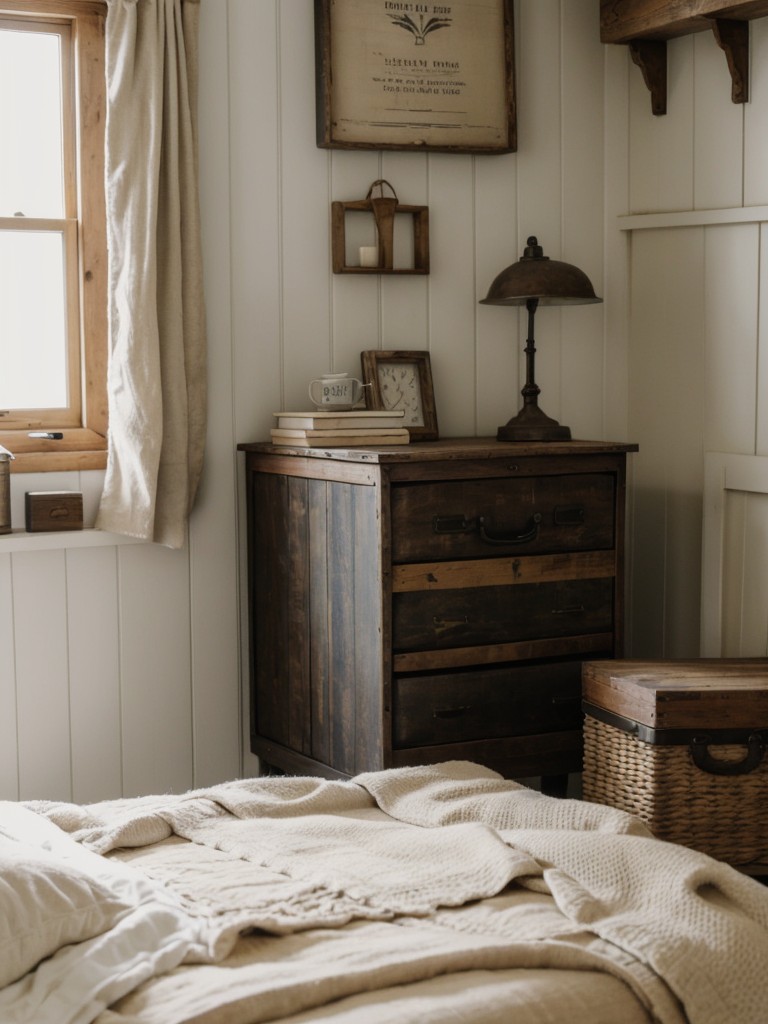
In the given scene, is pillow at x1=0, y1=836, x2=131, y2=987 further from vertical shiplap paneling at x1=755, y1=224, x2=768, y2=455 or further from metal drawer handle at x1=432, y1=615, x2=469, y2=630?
vertical shiplap paneling at x1=755, y1=224, x2=768, y2=455

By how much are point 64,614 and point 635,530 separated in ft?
5.20

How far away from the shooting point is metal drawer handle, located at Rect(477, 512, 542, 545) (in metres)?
2.73

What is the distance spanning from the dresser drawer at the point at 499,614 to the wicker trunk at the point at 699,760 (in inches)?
10.4

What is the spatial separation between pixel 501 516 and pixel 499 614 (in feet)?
0.69

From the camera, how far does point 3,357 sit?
304cm

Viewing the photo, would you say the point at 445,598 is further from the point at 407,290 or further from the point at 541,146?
the point at 541,146

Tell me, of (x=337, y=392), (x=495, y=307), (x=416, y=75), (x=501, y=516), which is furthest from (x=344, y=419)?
(x=416, y=75)

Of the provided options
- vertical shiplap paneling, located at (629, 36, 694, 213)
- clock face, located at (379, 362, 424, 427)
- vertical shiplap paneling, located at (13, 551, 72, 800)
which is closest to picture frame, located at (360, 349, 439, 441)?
clock face, located at (379, 362, 424, 427)

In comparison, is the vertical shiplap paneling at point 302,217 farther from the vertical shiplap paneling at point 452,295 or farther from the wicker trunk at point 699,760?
the wicker trunk at point 699,760

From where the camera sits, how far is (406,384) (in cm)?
332

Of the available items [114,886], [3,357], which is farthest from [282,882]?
[3,357]

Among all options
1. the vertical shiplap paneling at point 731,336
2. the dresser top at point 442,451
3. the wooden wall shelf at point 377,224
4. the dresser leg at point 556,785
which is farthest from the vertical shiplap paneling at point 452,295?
the dresser leg at point 556,785

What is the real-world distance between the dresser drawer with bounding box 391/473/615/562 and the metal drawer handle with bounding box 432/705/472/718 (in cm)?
33

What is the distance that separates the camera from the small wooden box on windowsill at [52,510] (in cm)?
294
